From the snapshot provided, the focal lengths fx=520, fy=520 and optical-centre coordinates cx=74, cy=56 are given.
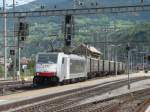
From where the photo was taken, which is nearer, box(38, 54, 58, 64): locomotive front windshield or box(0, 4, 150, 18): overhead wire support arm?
box(38, 54, 58, 64): locomotive front windshield

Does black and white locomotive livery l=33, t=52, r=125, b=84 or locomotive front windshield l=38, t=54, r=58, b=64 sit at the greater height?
locomotive front windshield l=38, t=54, r=58, b=64

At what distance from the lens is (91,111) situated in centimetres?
2170

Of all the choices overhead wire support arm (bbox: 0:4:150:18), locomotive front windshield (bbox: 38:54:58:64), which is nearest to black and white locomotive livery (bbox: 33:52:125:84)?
locomotive front windshield (bbox: 38:54:58:64)

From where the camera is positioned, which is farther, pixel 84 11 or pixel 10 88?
pixel 84 11

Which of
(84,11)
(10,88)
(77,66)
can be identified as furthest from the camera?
(77,66)

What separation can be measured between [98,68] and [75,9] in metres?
28.8

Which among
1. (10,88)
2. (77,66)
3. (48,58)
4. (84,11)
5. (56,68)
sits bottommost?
(10,88)

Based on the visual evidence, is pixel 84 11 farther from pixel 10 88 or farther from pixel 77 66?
pixel 10 88

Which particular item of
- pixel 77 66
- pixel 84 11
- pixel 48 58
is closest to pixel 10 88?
pixel 48 58

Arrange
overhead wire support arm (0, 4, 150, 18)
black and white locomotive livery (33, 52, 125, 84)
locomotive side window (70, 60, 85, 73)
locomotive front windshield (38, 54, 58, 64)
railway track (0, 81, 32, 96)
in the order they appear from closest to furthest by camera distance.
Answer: railway track (0, 81, 32, 96) < black and white locomotive livery (33, 52, 125, 84) < locomotive front windshield (38, 54, 58, 64) < overhead wire support arm (0, 4, 150, 18) < locomotive side window (70, 60, 85, 73)

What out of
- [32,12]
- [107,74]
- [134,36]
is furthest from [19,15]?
[134,36]

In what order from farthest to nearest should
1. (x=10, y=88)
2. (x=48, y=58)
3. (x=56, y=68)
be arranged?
1. (x=48, y=58)
2. (x=56, y=68)
3. (x=10, y=88)

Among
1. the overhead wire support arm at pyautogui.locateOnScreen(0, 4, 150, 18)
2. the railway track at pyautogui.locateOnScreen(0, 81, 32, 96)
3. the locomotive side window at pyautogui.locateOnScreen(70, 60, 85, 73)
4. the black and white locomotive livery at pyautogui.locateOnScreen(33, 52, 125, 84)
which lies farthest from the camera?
the locomotive side window at pyautogui.locateOnScreen(70, 60, 85, 73)

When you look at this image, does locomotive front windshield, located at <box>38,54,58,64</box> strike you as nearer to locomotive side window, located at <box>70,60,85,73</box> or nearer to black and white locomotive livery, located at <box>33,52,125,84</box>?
black and white locomotive livery, located at <box>33,52,125,84</box>
